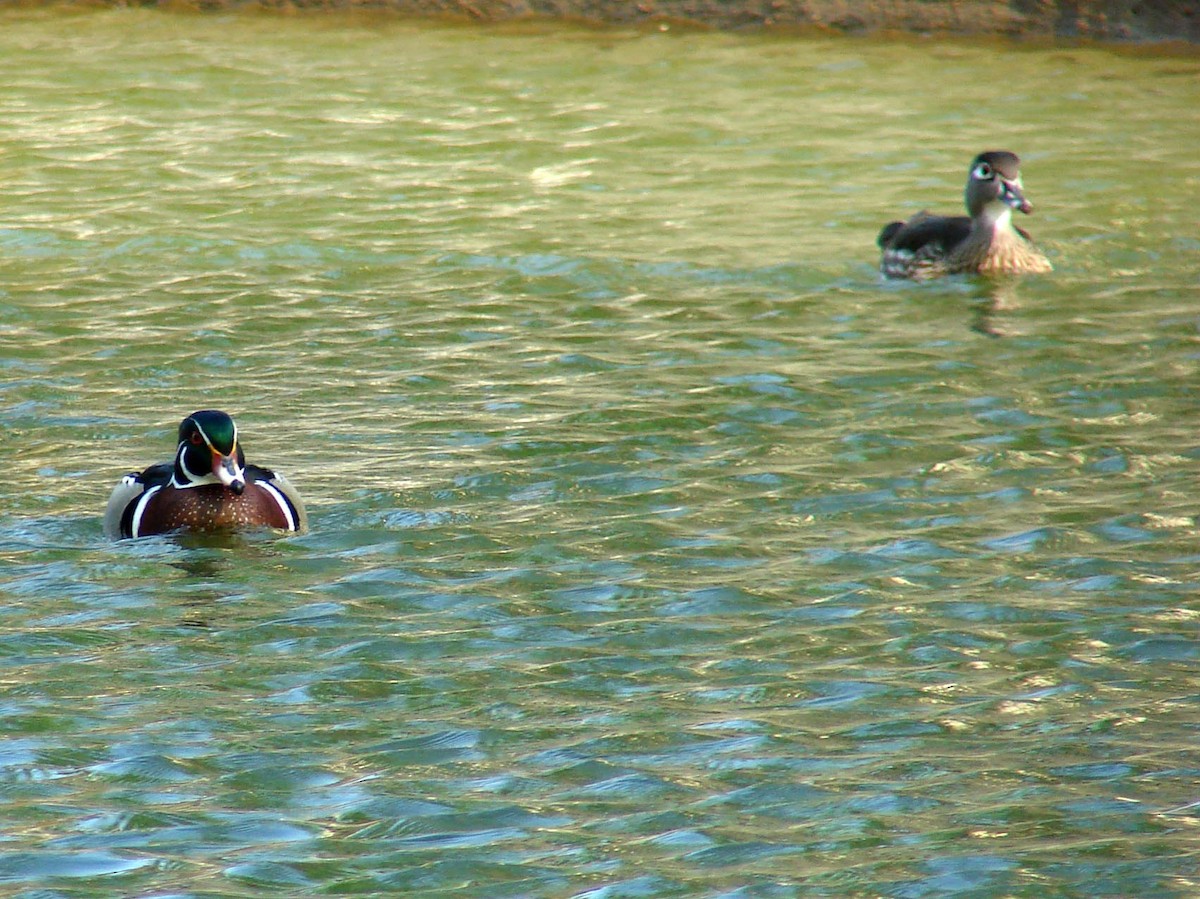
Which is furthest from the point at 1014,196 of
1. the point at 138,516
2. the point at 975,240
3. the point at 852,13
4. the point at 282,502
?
the point at 852,13

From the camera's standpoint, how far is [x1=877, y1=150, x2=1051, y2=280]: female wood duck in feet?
46.6

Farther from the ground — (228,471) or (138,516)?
(228,471)

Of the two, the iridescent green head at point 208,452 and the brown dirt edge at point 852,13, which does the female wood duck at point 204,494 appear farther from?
the brown dirt edge at point 852,13

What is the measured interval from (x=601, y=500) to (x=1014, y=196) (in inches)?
235

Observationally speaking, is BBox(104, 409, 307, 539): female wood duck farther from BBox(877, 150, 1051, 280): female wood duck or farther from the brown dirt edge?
the brown dirt edge

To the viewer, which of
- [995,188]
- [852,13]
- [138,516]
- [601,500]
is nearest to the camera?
[138,516]

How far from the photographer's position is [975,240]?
1454 cm

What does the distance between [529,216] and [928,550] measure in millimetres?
7584

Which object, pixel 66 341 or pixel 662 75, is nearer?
pixel 66 341

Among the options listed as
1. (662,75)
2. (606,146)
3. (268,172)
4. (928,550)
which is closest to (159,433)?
(928,550)

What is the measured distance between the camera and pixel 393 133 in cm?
1847

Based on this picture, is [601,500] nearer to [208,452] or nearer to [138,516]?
[208,452]

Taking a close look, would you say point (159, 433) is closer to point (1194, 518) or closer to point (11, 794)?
point (11, 794)

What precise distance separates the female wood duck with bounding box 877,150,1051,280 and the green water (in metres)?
0.33
